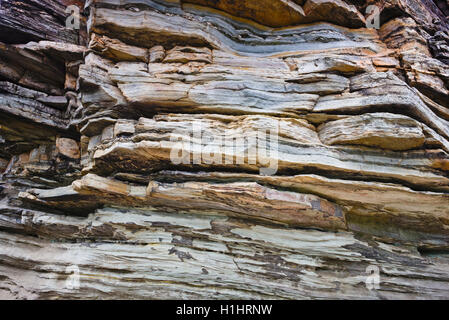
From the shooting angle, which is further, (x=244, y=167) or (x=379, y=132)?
(x=244, y=167)

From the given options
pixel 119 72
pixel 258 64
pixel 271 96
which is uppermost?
pixel 258 64

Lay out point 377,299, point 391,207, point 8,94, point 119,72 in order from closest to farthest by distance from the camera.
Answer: point 377,299, point 391,207, point 119,72, point 8,94

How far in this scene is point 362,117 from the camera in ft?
24.0

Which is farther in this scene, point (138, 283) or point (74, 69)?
point (74, 69)

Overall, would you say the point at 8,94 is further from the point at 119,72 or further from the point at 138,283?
the point at 138,283

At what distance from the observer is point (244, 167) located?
7344mm

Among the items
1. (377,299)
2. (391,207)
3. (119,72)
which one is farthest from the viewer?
(119,72)

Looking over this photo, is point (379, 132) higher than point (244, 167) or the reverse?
higher

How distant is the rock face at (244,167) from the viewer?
725 centimetres

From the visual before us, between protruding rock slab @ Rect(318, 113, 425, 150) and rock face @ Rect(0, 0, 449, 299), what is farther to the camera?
rock face @ Rect(0, 0, 449, 299)

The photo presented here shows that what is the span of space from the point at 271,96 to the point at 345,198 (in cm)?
350

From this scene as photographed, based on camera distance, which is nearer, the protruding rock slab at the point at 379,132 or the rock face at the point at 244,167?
the protruding rock slab at the point at 379,132

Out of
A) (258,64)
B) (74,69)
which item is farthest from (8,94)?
(258,64)

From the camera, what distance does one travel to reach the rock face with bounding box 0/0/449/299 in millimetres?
7254
